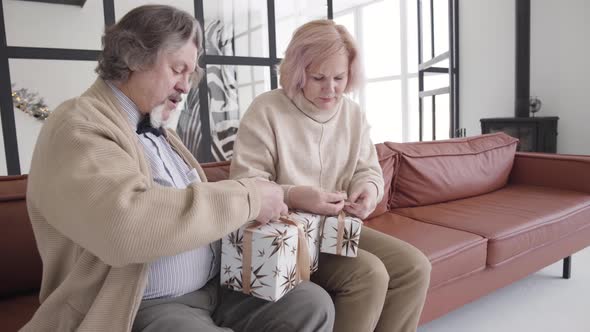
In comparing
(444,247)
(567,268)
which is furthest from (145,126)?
(567,268)

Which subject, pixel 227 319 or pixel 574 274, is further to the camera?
pixel 574 274

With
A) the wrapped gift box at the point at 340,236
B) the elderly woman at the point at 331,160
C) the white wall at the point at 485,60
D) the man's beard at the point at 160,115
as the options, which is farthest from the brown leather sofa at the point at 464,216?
the white wall at the point at 485,60

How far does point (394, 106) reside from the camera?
8.14 meters

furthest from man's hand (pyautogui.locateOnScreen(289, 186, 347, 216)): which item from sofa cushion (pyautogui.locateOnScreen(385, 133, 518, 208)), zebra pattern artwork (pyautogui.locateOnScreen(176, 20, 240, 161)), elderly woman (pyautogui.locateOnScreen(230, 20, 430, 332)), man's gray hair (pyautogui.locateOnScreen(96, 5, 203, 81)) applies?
zebra pattern artwork (pyautogui.locateOnScreen(176, 20, 240, 161))

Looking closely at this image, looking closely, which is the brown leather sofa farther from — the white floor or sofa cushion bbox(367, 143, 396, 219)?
the white floor

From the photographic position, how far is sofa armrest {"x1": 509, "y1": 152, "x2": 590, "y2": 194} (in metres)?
2.35

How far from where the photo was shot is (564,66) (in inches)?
176

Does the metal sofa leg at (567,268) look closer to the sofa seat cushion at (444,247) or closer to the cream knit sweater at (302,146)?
the sofa seat cushion at (444,247)

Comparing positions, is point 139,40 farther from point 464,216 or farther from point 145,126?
point 464,216

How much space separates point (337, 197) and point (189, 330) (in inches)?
22.5

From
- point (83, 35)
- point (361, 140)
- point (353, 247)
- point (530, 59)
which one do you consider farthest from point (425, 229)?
point (530, 59)

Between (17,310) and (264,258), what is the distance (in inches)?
30.8

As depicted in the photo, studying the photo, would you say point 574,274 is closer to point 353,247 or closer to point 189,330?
point 353,247

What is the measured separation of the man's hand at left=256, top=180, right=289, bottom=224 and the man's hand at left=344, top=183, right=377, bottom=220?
40cm
